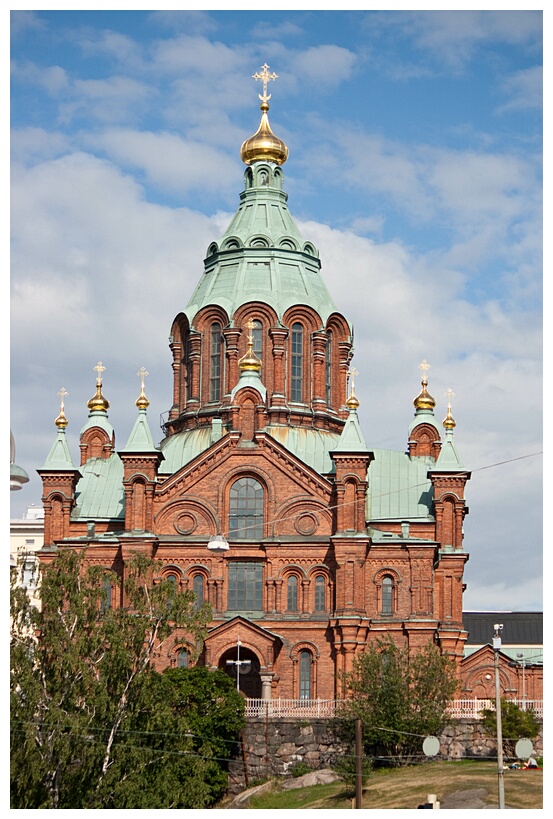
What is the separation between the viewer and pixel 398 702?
2645 inches

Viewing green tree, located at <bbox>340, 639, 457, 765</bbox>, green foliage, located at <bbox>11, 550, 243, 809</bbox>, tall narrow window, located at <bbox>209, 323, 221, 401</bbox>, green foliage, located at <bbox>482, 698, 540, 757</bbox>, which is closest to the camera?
green foliage, located at <bbox>11, 550, 243, 809</bbox>

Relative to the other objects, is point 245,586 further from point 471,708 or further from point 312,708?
point 471,708

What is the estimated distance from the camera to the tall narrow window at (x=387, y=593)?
77.1 meters

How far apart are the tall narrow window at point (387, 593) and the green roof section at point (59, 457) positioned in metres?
14.6

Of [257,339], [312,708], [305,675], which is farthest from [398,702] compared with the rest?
[257,339]

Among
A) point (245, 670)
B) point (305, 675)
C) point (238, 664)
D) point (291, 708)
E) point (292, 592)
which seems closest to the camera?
point (238, 664)

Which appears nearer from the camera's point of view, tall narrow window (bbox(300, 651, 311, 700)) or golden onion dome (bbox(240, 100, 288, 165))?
tall narrow window (bbox(300, 651, 311, 700))

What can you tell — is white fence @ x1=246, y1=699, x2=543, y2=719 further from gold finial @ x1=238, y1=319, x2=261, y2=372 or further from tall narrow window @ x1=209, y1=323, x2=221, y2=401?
tall narrow window @ x1=209, y1=323, x2=221, y2=401

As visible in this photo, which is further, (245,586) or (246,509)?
(246,509)

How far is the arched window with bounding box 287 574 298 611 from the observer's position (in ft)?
252

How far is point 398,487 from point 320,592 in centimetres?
798

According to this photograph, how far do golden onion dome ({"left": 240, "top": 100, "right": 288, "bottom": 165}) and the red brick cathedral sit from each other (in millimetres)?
8350

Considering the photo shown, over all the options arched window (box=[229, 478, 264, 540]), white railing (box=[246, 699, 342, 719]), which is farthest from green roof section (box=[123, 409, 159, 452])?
white railing (box=[246, 699, 342, 719])
